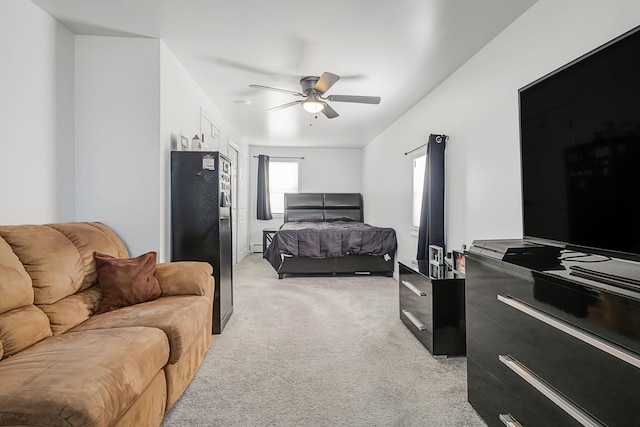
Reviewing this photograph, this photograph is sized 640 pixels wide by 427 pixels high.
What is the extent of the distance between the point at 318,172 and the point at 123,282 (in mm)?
5820

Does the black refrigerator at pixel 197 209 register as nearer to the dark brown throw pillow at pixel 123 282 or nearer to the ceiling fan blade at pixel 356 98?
the dark brown throw pillow at pixel 123 282

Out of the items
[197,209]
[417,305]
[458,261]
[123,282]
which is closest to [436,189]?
[458,261]


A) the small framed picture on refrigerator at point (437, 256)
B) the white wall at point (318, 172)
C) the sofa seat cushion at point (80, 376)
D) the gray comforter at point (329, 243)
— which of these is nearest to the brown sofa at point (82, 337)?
the sofa seat cushion at point (80, 376)

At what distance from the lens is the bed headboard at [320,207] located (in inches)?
278

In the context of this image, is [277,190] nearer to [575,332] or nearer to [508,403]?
[508,403]

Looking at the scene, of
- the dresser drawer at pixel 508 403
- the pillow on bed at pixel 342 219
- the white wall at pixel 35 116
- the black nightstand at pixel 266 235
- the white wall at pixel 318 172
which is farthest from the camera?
the white wall at pixel 318 172

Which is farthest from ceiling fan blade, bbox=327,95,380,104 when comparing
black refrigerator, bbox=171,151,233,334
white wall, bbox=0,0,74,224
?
white wall, bbox=0,0,74,224

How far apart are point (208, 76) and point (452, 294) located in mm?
3146

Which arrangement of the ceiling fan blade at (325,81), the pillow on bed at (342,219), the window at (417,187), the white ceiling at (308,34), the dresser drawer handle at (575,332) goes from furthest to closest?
1. the pillow on bed at (342,219)
2. the window at (417,187)
3. the ceiling fan blade at (325,81)
4. the white ceiling at (308,34)
5. the dresser drawer handle at (575,332)

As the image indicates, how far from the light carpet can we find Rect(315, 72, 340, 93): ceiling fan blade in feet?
7.48

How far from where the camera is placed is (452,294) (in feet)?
7.92

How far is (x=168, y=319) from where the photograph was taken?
1.76 meters

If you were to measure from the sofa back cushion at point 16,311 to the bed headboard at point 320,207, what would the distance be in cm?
549

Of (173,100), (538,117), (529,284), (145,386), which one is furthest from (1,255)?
(538,117)
